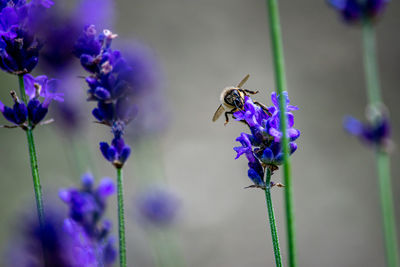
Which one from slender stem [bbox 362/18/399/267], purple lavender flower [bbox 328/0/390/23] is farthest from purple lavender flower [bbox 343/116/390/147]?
purple lavender flower [bbox 328/0/390/23]

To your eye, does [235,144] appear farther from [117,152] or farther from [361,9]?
[117,152]

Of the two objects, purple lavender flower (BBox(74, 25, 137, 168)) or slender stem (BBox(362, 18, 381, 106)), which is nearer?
purple lavender flower (BBox(74, 25, 137, 168))

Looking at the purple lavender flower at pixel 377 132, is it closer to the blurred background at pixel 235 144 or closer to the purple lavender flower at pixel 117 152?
the purple lavender flower at pixel 117 152

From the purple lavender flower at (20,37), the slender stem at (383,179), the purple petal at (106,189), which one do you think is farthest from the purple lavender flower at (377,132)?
the purple lavender flower at (20,37)

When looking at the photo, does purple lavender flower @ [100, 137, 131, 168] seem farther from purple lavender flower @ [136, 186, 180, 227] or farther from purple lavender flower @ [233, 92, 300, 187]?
purple lavender flower @ [136, 186, 180, 227]

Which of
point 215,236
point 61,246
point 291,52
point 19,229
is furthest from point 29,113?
point 291,52

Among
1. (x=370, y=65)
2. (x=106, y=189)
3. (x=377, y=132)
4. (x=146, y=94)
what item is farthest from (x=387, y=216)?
(x=146, y=94)
